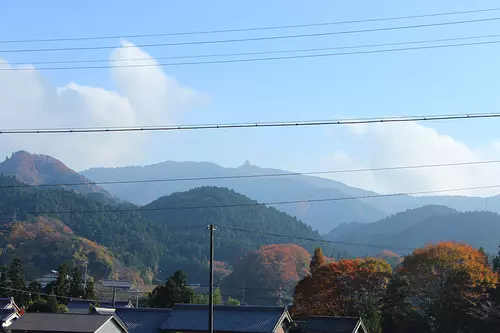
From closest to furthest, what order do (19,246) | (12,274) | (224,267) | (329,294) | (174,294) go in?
(329,294) → (174,294) → (12,274) → (19,246) → (224,267)

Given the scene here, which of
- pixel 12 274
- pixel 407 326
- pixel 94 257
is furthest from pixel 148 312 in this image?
pixel 94 257

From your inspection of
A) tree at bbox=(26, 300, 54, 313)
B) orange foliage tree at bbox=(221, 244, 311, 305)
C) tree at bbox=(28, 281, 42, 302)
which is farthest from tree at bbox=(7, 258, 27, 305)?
orange foliage tree at bbox=(221, 244, 311, 305)

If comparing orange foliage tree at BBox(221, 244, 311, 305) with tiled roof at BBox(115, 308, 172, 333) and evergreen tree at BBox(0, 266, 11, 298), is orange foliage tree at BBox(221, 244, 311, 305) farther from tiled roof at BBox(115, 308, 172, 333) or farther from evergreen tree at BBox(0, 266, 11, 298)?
tiled roof at BBox(115, 308, 172, 333)

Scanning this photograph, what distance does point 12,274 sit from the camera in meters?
73.5

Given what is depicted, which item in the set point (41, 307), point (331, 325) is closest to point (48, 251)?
point (41, 307)

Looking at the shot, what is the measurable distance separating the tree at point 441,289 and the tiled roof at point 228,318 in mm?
12146

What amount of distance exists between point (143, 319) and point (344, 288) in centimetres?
1769

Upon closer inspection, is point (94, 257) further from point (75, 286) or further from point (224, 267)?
point (75, 286)

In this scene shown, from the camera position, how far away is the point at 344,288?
6075cm

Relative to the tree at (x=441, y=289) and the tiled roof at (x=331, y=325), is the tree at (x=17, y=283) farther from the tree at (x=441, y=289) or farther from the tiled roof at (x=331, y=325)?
the tree at (x=441, y=289)

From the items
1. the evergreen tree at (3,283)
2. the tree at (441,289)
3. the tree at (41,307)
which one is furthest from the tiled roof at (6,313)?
the tree at (441,289)

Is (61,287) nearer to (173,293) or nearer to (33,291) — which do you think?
(33,291)

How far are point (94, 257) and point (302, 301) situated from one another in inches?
3312

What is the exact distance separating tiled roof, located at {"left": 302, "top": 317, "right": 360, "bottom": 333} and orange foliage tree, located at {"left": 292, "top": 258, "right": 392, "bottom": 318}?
455 inches
